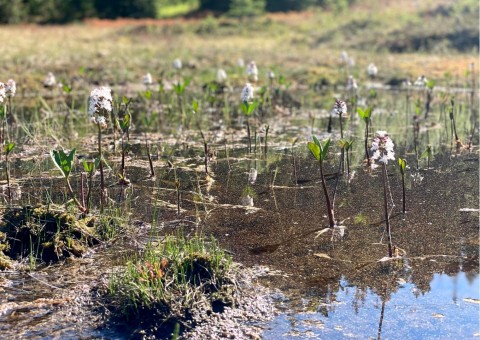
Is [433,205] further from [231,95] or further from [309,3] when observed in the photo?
[309,3]

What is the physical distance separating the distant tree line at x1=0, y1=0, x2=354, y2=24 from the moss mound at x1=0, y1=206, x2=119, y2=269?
1070 inches

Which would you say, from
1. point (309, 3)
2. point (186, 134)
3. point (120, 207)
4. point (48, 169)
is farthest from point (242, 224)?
point (309, 3)

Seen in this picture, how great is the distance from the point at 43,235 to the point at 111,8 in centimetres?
3036

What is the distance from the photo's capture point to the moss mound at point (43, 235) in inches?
A: 176

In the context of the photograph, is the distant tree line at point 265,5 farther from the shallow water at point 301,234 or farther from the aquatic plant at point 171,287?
the aquatic plant at point 171,287

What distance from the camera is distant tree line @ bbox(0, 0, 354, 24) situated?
31.1 m

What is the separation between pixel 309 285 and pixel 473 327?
3.06 ft

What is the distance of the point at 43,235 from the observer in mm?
4578

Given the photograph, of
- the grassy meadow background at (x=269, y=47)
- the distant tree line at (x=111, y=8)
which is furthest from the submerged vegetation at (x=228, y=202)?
the distant tree line at (x=111, y=8)

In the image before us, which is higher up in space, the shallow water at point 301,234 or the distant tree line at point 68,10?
the distant tree line at point 68,10

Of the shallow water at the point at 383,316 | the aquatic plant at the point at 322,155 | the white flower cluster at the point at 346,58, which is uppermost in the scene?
the white flower cluster at the point at 346,58

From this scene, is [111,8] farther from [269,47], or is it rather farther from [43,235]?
[43,235]

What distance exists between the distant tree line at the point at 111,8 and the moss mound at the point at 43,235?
2717 cm

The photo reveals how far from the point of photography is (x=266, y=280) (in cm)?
412
